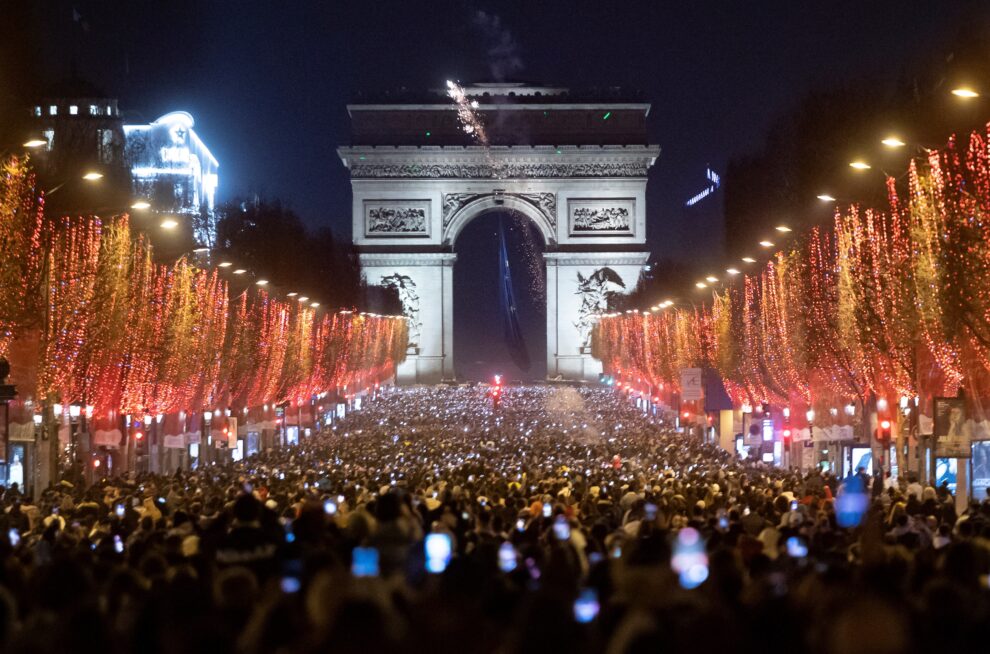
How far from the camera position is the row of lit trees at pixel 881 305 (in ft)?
81.8

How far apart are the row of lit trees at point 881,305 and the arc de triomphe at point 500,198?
57.4m

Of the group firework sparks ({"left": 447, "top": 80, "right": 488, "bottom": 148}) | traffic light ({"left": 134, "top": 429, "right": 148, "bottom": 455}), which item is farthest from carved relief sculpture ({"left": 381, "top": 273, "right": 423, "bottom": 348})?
traffic light ({"left": 134, "top": 429, "right": 148, "bottom": 455})

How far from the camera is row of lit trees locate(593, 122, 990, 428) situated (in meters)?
24.9

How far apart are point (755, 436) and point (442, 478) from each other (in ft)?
65.6

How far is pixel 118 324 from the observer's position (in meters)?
35.1

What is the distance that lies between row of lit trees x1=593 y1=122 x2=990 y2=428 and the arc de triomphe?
188 ft

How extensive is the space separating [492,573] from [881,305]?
893 inches

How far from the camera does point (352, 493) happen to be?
23.7 m

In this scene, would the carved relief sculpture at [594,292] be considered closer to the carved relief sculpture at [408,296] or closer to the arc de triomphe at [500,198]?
the arc de triomphe at [500,198]

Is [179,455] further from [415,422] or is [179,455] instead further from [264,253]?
[264,253]

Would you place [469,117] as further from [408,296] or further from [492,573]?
[492,573]

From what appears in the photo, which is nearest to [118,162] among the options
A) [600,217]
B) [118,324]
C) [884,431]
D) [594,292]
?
[118,324]

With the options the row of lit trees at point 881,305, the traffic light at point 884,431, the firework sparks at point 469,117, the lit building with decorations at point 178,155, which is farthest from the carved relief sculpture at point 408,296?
the traffic light at point 884,431

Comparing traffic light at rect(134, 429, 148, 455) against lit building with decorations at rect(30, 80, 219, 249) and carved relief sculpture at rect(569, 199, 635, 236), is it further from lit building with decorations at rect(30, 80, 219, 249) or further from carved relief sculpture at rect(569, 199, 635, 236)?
carved relief sculpture at rect(569, 199, 635, 236)
